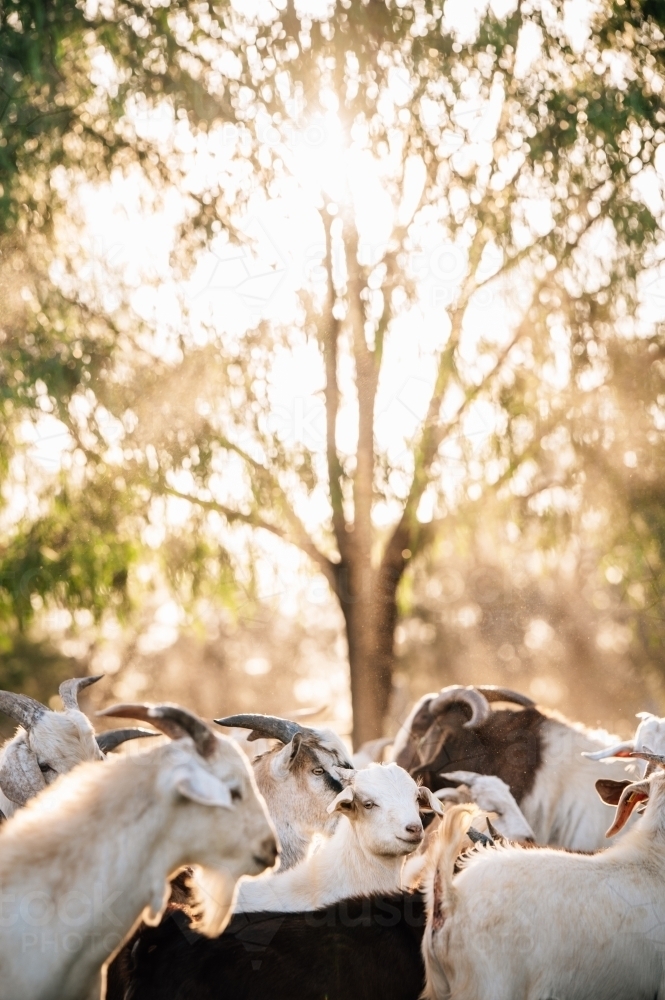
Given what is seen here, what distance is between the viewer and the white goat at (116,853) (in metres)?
3.35

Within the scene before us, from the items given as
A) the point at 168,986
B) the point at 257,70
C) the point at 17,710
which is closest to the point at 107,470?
the point at 257,70

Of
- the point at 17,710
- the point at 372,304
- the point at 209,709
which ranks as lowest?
the point at 209,709

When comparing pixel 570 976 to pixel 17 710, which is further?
pixel 17 710

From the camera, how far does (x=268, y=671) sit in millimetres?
37938

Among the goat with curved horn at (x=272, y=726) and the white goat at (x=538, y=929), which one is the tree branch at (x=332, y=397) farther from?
the white goat at (x=538, y=929)

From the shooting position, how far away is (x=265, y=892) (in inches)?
182

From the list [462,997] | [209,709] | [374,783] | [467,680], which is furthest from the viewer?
[209,709]

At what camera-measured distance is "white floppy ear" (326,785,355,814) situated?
4754 mm

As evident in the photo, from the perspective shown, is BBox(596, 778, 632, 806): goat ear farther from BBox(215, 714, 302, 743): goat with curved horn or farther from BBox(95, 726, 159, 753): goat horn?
BBox(95, 726, 159, 753): goat horn

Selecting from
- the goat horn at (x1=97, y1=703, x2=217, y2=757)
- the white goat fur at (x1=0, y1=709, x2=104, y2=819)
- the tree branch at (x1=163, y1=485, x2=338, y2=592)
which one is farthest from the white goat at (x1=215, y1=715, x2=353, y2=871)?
the tree branch at (x1=163, y1=485, x2=338, y2=592)

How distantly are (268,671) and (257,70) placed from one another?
1169 inches

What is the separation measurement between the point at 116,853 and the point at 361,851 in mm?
1659

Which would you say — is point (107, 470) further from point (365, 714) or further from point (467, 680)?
point (467, 680)

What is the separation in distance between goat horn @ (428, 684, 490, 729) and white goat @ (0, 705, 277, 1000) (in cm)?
392
